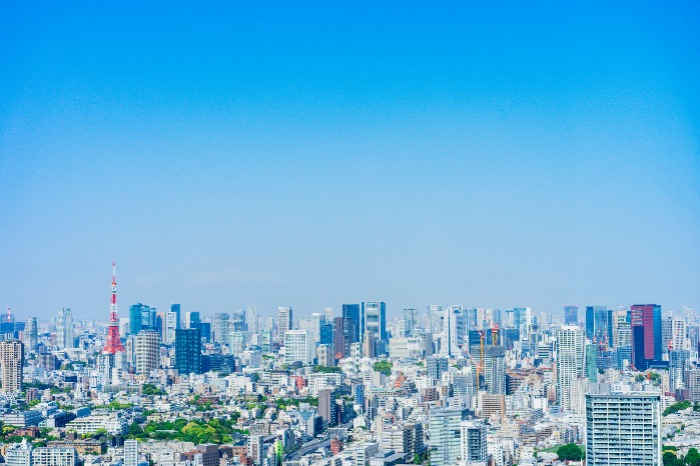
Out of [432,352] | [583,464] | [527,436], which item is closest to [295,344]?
[432,352]

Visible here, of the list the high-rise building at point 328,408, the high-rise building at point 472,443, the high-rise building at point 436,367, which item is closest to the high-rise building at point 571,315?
the high-rise building at point 436,367

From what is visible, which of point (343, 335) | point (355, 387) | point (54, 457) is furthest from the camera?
point (343, 335)

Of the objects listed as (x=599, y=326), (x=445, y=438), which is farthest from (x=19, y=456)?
(x=599, y=326)

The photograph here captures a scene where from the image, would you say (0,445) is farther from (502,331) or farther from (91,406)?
(502,331)

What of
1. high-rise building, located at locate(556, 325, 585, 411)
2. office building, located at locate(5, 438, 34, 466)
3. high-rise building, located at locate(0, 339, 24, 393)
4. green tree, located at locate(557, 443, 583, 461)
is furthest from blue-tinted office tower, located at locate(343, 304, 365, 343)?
office building, located at locate(5, 438, 34, 466)

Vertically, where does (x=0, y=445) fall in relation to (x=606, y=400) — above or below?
below

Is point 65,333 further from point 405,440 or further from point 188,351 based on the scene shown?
point 405,440

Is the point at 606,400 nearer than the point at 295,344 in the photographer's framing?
Yes
